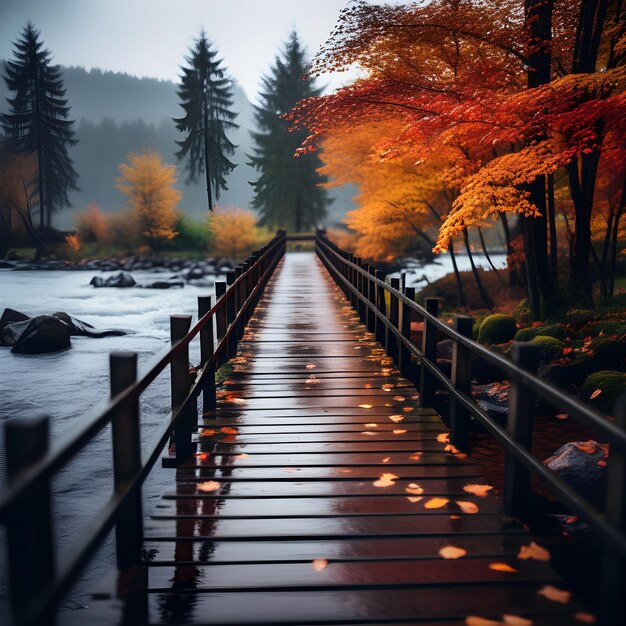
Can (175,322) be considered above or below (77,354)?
above

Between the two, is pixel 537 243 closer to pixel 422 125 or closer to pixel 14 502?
Result: pixel 422 125

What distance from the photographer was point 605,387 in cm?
1127

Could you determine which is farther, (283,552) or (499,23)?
(499,23)

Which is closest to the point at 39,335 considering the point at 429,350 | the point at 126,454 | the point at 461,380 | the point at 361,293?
the point at 361,293

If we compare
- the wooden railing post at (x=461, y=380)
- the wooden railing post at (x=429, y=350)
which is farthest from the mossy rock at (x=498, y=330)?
the wooden railing post at (x=461, y=380)

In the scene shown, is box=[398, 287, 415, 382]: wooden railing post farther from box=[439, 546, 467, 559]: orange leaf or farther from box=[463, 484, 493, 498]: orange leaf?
box=[439, 546, 467, 559]: orange leaf


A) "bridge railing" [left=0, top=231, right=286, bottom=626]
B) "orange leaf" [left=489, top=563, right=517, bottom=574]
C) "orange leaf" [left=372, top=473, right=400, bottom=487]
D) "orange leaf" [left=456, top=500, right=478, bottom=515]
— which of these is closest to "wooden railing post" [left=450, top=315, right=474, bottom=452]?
"orange leaf" [left=372, top=473, right=400, bottom=487]

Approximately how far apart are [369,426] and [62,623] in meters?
3.61

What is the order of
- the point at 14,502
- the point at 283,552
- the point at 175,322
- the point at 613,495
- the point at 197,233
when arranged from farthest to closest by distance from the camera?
the point at 197,233
the point at 175,322
the point at 283,552
the point at 613,495
the point at 14,502

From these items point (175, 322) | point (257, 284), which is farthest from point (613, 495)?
point (257, 284)

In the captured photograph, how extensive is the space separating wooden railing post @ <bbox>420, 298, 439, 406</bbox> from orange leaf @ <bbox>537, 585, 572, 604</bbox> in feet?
11.1

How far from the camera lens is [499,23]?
49.1 feet

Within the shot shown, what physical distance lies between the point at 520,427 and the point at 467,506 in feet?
2.61

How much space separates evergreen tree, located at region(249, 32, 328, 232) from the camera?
5656 cm
